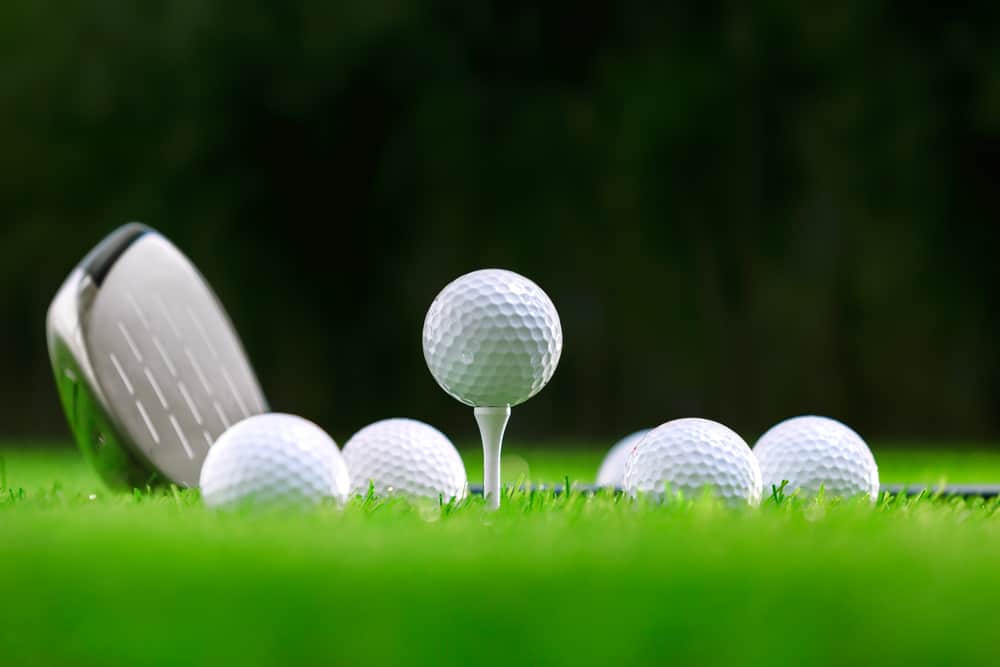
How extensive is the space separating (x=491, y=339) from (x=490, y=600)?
23.6 inches

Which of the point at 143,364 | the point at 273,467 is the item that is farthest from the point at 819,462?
the point at 143,364

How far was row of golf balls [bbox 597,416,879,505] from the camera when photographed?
136 centimetres

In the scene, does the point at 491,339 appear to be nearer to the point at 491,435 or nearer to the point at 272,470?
the point at 491,435

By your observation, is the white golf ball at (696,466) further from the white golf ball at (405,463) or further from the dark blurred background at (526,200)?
the dark blurred background at (526,200)

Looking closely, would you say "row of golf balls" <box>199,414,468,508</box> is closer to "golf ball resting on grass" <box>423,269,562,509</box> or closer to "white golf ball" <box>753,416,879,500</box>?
"golf ball resting on grass" <box>423,269,562,509</box>

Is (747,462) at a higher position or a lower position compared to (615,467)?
higher

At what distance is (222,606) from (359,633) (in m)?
0.12

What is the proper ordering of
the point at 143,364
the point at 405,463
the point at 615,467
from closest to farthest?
the point at 405,463 < the point at 143,364 < the point at 615,467

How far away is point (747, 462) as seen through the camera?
139cm

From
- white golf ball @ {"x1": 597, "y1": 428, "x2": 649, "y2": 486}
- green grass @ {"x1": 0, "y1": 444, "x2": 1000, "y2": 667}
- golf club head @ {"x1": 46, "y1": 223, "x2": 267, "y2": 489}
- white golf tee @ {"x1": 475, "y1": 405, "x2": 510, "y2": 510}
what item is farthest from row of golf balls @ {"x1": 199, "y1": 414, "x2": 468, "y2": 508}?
white golf ball @ {"x1": 597, "y1": 428, "x2": 649, "y2": 486}

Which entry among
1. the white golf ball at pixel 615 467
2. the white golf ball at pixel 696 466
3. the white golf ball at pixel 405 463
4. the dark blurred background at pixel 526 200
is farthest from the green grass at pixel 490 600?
the dark blurred background at pixel 526 200

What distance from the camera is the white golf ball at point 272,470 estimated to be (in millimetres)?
1245

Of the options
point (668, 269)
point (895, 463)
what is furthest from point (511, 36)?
point (895, 463)

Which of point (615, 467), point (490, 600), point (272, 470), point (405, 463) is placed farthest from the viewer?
point (615, 467)
